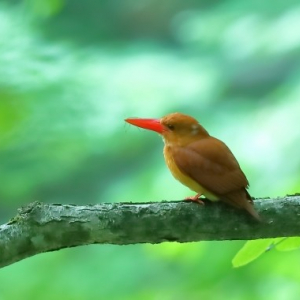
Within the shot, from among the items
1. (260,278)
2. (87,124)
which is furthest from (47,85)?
(260,278)

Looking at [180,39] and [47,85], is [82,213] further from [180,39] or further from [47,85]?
[180,39]

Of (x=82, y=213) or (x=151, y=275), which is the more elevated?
(x=151, y=275)

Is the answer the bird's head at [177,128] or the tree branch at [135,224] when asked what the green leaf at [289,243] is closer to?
the tree branch at [135,224]

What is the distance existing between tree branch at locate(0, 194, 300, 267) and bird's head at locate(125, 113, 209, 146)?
16 cm

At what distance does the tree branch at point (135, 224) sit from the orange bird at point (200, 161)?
28mm

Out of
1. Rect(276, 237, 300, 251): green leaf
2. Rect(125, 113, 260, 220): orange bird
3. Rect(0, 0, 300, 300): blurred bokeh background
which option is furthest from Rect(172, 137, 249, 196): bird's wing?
Rect(0, 0, 300, 300): blurred bokeh background

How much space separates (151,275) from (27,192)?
0.66 meters

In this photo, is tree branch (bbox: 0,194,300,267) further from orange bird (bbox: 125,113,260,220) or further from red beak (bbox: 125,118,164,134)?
red beak (bbox: 125,118,164,134)

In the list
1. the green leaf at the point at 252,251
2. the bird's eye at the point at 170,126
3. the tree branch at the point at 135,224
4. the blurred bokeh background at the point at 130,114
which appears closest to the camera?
the tree branch at the point at 135,224

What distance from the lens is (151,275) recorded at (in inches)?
109

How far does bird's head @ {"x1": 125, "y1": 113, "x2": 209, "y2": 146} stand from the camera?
4.49ft

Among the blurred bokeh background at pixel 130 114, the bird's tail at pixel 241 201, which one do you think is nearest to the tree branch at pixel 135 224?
the bird's tail at pixel 241 201

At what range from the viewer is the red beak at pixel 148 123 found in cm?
137

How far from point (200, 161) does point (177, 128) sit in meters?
0.10
